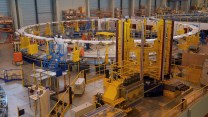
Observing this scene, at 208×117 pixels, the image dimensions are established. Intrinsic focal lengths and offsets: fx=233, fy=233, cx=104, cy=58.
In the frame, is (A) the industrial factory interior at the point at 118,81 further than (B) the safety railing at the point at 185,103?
Yes

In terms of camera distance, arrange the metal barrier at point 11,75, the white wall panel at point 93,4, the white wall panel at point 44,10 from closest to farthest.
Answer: the metal barrier at point 11,75, the white wall panel at point 44,10, the white wall panel at point 93,4

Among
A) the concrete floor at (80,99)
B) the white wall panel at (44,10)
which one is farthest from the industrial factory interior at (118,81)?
the white wall panel at (44,10)

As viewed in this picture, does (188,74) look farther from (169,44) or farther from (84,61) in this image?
(84,61)

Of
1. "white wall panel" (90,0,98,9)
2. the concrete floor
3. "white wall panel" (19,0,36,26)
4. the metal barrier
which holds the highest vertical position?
"white wall panel" (90,0,98,9)

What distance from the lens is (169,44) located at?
12.6 m

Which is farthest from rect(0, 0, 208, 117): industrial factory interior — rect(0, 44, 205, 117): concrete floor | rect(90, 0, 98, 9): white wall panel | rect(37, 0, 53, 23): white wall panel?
rect(90, 0, 98, 9): white wall panel

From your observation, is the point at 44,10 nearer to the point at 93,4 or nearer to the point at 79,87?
the point at 93,4

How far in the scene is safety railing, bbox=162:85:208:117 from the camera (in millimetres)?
10344

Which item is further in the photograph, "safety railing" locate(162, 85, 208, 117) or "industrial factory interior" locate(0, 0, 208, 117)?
"industrial factory interior" locate(0, 0, 208, 117)

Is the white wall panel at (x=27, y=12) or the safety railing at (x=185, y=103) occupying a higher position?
the white wall panel at (x=27, y=12)

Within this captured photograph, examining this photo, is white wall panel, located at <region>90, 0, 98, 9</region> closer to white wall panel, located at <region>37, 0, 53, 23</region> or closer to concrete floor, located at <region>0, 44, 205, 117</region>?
white wall panel, located at <region>37, 0, 53, 23</region>

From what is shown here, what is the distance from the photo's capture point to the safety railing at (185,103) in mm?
10344

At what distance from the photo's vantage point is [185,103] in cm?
1084

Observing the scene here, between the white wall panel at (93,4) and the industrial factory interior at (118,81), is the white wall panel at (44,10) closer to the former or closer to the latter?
the white wall panel at (93,4)
